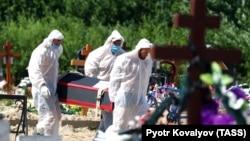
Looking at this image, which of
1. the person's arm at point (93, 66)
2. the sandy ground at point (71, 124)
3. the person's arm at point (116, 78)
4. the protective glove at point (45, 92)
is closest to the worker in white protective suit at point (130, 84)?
the person's arm at point (116, 78)

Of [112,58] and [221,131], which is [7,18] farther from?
[221,131]

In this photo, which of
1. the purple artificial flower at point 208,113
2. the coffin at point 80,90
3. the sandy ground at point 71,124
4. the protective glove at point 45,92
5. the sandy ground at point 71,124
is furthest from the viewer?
the sandy ground at point 71,124

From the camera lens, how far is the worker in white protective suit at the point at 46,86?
14.2m

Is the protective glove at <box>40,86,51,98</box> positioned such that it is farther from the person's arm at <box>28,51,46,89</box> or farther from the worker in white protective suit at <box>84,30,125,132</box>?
the worker in white protective suit at <box>84,30,125,132</box>

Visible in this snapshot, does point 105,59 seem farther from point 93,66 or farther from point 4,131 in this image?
point 4,131

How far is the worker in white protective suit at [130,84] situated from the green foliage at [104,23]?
13.6 m

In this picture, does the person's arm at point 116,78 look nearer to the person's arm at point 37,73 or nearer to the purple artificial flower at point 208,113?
the person's arm at point 37,73

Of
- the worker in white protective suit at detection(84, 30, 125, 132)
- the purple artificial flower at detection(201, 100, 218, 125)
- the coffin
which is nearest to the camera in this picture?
the purple artificial flower at detection(201, 100, 218, 125)

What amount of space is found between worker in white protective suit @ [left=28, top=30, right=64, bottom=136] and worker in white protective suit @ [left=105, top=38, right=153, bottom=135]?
137 cm

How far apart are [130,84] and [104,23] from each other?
67.5ft

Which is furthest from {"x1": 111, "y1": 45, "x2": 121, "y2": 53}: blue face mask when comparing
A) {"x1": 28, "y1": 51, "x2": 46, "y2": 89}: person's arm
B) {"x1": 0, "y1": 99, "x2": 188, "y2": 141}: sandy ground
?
{"x1": 0, "y1": 99, "x2": 188, "y2": 141}: sandy ground

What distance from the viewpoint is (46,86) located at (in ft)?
46.8

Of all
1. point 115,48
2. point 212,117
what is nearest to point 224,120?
point 212,117

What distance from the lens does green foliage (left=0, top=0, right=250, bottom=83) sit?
2798 cm
